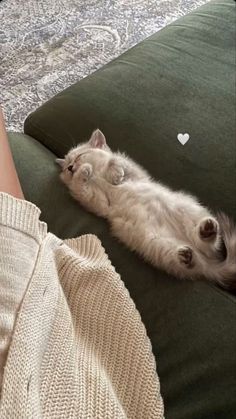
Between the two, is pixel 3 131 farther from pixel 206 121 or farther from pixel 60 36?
pixel 60 36

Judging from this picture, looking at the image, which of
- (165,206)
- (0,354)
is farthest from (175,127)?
(0,354)

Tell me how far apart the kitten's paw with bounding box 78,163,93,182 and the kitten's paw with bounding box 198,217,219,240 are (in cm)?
40

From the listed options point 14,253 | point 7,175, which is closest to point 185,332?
point 14,253

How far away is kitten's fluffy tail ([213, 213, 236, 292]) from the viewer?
1062 millimetres

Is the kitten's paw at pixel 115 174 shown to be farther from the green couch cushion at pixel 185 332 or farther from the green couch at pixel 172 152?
the green couch cushion at pixel 185 332

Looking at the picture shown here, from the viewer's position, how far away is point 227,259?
111 centimetres

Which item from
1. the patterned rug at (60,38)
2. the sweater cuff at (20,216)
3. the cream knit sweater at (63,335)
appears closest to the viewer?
the cream knit sweater at (63,335)

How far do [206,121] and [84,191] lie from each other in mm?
356

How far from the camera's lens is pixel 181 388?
0.92 meters

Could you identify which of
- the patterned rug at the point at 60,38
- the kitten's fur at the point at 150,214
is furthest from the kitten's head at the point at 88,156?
the patterned rug at the point at 60,38

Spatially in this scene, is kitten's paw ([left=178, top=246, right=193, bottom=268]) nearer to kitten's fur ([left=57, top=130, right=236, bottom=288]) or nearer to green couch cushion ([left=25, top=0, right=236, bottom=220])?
kitten's fur ([left=57, top=130, right=236, bottom=288])

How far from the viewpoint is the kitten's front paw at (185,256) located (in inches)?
42.0

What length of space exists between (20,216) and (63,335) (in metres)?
0.22

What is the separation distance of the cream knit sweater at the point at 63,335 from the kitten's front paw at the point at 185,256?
0.17 metres
